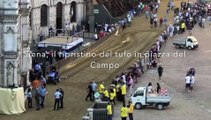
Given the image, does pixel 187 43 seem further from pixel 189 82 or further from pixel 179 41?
pixel 189 82

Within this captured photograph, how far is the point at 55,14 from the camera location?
64.5 meters

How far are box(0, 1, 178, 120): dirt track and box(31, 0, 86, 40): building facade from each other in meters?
5.92

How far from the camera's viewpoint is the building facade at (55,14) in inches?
2391

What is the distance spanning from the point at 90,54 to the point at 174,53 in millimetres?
7621

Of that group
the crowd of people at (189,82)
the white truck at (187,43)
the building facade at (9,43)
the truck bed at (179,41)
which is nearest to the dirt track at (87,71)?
the truck bed at (179,41)

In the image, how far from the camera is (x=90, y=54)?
54688 mm

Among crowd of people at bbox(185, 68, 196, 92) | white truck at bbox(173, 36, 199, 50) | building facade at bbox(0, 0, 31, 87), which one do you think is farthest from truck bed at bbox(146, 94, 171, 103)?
white truck at bbox(173, 36, 199, 50)

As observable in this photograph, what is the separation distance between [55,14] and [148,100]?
27.9 meters

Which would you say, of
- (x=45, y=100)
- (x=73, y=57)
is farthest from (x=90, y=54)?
(x=45, y=100)

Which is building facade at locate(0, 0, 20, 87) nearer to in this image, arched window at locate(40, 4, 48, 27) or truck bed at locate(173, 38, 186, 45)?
truck bed at locate(173, 38, 186, 45)

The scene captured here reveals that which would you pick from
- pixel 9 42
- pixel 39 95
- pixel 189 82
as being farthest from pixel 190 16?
pixel 39 95

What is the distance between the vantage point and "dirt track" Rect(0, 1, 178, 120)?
124 ft

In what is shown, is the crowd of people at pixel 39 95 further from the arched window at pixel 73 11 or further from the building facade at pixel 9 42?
the arched window at pixel 73 11

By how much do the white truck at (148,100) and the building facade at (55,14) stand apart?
2330 centimetres
